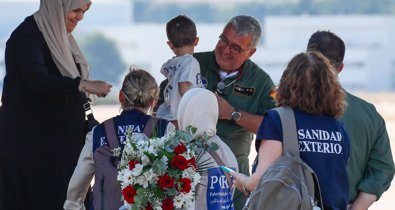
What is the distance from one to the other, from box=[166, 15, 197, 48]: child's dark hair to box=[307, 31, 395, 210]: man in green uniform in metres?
1.34

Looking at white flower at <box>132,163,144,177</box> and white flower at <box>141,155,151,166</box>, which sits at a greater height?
white flower at <box>141,155,151,166</box>

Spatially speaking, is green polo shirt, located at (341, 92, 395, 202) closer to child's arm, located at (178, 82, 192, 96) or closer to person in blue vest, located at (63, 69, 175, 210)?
person in blue vest, located at (63, 69, 175, 210)

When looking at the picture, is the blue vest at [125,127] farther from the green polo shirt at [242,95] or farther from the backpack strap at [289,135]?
the green polo shirt at [242,95]

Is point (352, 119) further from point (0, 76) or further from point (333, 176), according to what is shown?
point (0, 76)

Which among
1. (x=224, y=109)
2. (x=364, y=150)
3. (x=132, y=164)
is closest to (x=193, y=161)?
(x=132, y=164)

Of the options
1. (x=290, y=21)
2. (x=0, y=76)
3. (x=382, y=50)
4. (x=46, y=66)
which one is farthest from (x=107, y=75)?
(x=46, y=66)

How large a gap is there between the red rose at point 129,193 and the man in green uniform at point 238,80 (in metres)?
1.63

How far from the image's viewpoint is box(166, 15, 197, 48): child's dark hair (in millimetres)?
6219

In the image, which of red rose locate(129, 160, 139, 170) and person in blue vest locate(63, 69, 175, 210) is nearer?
red rose locate(129, 160, 139, 170)

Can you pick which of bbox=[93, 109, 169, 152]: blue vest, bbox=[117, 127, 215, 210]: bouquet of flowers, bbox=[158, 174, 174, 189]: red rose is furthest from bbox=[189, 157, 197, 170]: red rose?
bbox=[93, 109, 169, 152]: blue vest

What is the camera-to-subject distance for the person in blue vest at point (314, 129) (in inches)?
160

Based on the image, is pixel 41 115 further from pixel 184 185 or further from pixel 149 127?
pixel 184 185

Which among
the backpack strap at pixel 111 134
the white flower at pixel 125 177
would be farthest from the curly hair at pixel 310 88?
the backpack strap at pixel 111 134

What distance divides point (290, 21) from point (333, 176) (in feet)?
216
